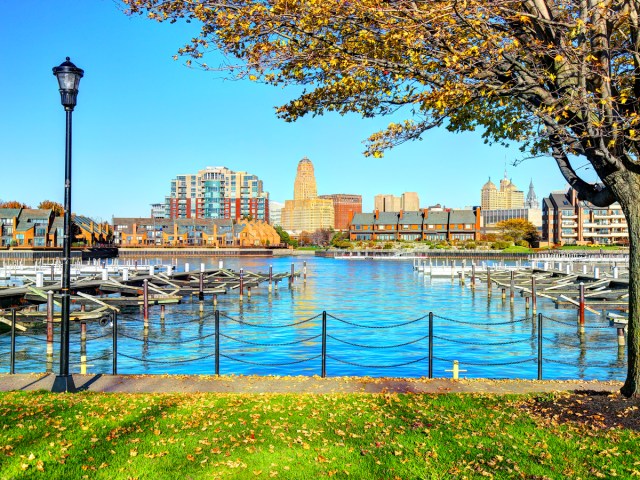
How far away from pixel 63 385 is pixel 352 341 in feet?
54.6

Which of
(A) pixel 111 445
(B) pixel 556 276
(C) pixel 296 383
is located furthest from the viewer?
(B) pixel 556 276

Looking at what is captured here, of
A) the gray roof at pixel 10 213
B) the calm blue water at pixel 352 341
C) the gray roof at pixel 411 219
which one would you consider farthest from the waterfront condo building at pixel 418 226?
the calm blue water at pixel 352 341

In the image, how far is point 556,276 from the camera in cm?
5519

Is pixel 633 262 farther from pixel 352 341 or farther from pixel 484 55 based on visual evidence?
pixel 352 341

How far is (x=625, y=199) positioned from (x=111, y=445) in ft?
28.9

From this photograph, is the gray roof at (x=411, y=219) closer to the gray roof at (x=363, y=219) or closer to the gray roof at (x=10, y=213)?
the gray roof at (x=363, y=219)

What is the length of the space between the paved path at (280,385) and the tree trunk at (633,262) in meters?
1.83

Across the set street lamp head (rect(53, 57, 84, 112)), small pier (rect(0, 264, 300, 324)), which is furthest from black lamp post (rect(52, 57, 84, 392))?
small pier (rect(0, 264, 300, 324))

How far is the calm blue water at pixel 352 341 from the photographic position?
19.9m

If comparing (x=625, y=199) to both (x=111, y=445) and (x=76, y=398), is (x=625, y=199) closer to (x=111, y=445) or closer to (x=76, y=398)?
(x=111, y=445)

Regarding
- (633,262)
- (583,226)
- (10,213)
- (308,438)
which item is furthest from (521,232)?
(308,438)

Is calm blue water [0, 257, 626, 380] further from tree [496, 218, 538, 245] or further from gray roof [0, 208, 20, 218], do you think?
tree [496, 218, 538, 245]

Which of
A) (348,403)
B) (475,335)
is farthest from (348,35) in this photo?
(475,335)

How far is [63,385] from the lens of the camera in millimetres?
11414
